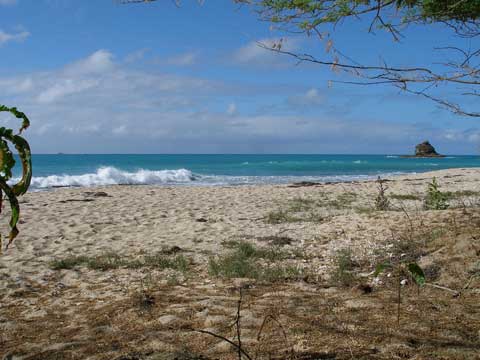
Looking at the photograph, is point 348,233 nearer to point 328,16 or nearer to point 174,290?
point 174,290

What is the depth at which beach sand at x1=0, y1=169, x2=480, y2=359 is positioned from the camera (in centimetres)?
287

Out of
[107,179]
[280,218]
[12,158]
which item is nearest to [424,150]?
[107,179]

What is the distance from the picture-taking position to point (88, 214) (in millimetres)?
10953

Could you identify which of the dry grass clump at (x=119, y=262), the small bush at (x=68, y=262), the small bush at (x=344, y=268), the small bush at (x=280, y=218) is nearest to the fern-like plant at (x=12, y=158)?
the small bush at (x=344, y=268)

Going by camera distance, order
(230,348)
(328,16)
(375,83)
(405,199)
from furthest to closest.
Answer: (405,199)
(328,16)
(375,83)
(230,348)

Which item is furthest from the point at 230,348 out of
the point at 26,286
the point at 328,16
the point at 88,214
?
the point at 88,214

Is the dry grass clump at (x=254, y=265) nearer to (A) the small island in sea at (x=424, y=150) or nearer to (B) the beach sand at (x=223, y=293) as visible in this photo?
(B) the beach sand at (x=223, y=293)

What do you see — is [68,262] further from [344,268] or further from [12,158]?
[12,158]

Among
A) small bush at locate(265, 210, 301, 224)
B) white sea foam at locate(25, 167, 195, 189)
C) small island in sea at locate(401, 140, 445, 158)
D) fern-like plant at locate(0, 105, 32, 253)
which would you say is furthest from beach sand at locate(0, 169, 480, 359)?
small island in sea at locate(401, 140, 445, 158)

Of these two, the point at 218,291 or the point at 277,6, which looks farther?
the point at 218,291

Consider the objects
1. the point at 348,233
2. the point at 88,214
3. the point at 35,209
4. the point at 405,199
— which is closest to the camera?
the point at 348,233

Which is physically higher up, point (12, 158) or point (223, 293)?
point (12, 158)

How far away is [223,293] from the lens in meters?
4.38

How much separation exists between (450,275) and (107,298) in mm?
3518
